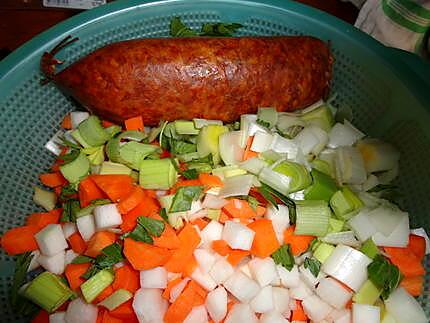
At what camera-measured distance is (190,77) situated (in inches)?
49.5

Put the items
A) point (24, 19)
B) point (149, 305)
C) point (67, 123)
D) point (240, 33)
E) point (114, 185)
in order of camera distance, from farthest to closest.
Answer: point (24, 19) < point (240, 33) < point (67, 123) < point (114, 185) < point (149, 305)

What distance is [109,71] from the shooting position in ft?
4.10

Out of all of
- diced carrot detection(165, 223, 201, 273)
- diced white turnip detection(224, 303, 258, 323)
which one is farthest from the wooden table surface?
diced white turnip detection(224, 303, 258, 323)

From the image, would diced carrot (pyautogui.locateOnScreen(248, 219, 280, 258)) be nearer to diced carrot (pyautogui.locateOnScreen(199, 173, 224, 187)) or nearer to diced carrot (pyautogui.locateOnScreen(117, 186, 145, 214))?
diced carrot (pyautogui.locateOnScreen(199, 173, 224, 187))

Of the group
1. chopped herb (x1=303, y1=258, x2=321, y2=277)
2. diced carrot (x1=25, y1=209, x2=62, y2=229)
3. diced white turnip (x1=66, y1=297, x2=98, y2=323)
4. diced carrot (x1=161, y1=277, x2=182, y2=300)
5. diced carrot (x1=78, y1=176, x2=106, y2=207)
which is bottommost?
diced white turnip (x1=66, y1=297, x2=98, y2=323)

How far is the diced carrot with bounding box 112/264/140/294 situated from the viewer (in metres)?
1.14

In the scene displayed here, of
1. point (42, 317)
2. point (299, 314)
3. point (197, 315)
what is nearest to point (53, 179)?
point (42, 317)

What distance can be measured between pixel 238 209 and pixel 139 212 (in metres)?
0.27

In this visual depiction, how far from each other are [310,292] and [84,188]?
2.25ft

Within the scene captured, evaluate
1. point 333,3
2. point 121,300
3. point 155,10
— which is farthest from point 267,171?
point 333,3

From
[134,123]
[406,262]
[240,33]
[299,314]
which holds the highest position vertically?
[240,33]

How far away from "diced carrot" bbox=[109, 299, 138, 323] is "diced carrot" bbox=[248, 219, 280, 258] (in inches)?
13.6

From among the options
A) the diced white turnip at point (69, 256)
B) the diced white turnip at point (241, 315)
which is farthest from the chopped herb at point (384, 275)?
the diced white turnip at point (69, 256)

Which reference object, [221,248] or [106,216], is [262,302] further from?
[106,216]
